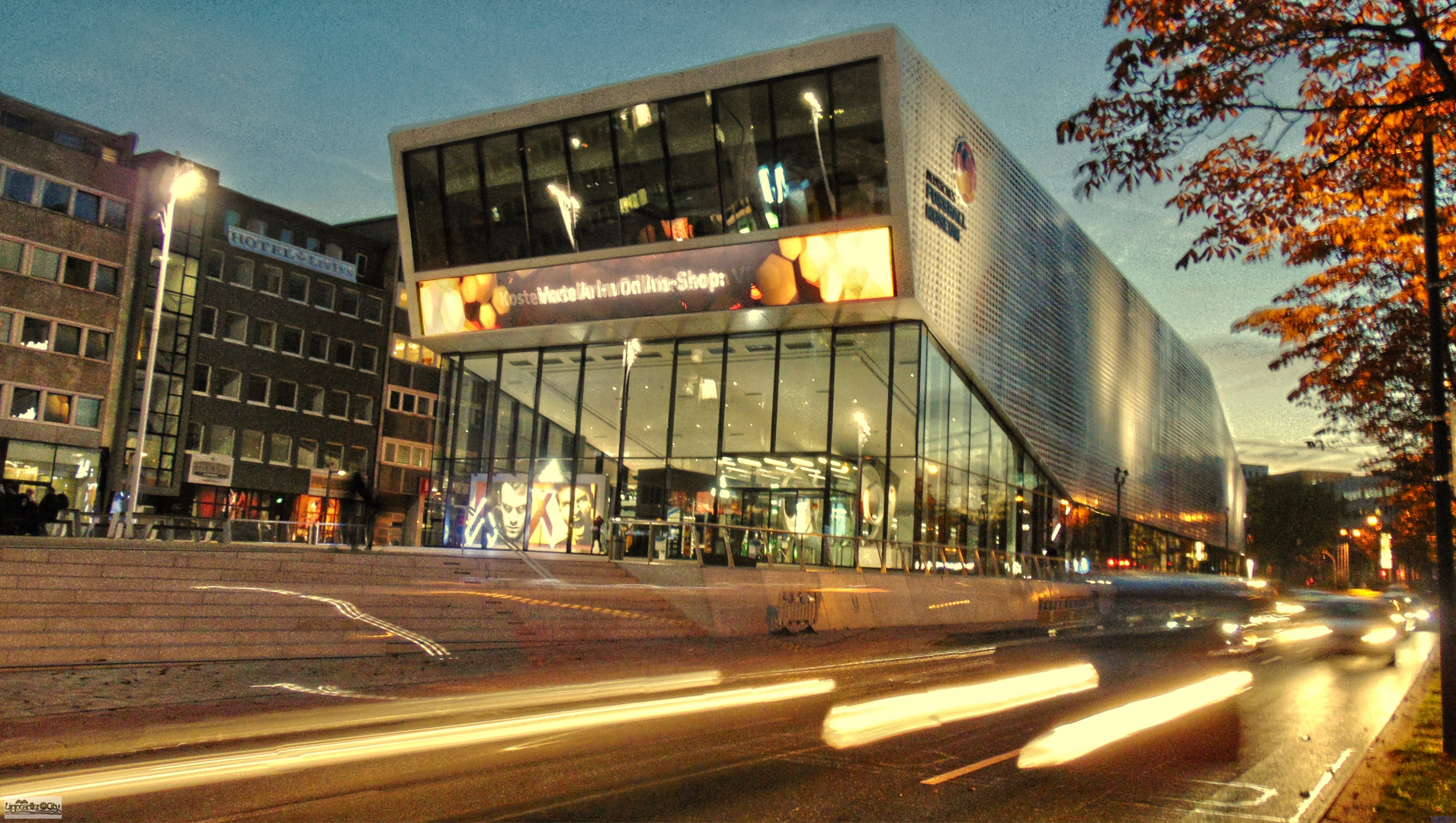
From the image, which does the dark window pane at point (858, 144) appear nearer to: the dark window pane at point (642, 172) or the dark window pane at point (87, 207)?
the dark window pane at point (642, 172)

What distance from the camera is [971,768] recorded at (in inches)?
359

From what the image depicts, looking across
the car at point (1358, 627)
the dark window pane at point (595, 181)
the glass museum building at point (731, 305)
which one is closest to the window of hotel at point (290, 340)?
the glass museum building at point (731, 305)

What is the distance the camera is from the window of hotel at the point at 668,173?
2803 centimetres

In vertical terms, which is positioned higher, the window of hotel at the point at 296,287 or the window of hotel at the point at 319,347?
the window of hotel at the point at 296,287

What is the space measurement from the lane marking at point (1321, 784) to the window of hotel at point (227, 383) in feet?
172

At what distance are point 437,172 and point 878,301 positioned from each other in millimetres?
15243

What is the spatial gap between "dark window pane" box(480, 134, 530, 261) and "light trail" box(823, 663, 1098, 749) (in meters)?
22.0

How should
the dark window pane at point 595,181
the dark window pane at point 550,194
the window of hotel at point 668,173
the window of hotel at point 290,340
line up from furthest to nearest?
the window of hotel at point 290,340 → the dark window pane at point 550,194 → the dark window pane at point 595,181 → the window of hotel at point 668,173

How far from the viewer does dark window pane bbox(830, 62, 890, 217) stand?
27594 mm

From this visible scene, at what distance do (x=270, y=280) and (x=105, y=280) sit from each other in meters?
9.78

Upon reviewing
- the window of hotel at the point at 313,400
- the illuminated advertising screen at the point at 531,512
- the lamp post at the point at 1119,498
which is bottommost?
the illuminated advertising screen at the point at 531,512

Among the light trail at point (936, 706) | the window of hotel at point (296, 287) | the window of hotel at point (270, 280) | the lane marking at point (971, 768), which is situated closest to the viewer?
the lane marking at point (971, 768)

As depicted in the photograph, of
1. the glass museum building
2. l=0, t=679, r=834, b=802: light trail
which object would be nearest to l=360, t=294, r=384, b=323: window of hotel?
the glass museum building

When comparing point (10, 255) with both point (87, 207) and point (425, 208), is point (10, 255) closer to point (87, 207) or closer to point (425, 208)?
point (87, 207)
